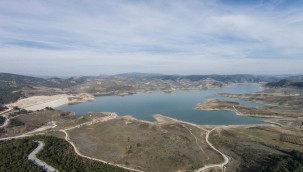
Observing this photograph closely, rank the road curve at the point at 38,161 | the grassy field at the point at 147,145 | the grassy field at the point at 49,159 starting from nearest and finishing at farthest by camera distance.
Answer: the road curve at the point at 38,161 < the grassy field at the point at 49,159 < the grassy field at the point at 147,145

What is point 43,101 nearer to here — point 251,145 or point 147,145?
point 147,145

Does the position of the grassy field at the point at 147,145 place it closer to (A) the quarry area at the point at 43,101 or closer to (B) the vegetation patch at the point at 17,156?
(B) the vegetation patch at the point at 17,156

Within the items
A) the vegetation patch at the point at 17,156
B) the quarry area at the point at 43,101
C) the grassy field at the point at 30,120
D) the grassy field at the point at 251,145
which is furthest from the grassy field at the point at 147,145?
the quarry area at the point at 43,101

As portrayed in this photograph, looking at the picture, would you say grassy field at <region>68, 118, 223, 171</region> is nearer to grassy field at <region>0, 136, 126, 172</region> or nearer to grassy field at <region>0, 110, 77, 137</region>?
grassy field at <region>0, 136, 126, 172</region>

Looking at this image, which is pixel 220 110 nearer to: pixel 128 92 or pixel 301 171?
pixel 301 171

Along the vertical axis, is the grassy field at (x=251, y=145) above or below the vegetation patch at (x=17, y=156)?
below

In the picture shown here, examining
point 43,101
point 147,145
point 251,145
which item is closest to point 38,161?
point 147,145

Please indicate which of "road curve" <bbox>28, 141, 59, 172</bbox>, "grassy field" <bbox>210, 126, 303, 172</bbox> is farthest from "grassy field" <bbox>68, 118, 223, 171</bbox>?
"road curve" <bbox>28, 141, 59, 172</bbox>

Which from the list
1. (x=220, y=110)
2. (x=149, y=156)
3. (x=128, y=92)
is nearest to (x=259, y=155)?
(x=149, y=156)
